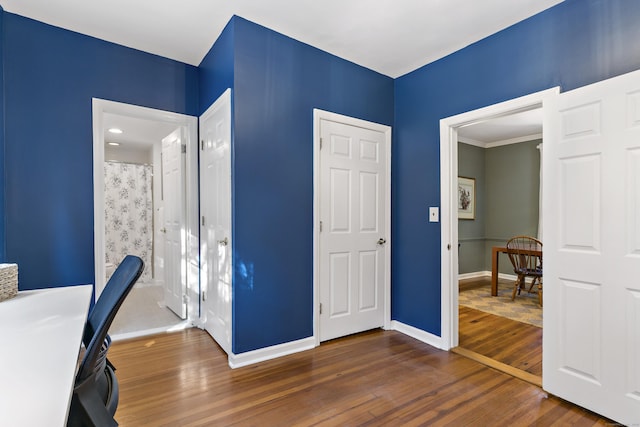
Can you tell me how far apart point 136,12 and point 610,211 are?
3.34 meters

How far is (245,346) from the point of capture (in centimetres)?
240

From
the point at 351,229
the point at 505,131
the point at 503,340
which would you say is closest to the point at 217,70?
the point at 351,229

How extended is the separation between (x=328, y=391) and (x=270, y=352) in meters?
0.64

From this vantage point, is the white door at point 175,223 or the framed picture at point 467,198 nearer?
the white door at point 175,223

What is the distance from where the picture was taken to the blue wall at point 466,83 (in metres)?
1.90

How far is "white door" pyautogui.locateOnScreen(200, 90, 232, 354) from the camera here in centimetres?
250

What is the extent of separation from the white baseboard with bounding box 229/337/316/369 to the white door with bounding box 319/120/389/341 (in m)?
0.21

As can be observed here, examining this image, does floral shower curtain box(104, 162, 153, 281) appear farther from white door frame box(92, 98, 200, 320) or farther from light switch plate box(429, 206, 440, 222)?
light switch plate box(429, 206, 440, 222)

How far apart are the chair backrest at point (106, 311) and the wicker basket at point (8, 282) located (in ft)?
2.39

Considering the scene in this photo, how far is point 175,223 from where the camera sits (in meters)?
3.42

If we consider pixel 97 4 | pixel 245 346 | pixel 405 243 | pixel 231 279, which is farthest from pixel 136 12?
pixel 405 243

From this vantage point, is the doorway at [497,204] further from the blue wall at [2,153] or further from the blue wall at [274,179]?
the blue wall at [2,153]

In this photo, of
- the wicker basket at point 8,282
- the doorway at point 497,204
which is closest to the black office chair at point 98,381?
the wicker basket at point 8,282

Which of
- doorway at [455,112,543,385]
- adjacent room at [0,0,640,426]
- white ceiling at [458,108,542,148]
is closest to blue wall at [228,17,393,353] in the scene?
adjacent room at [0,0,640,426]
